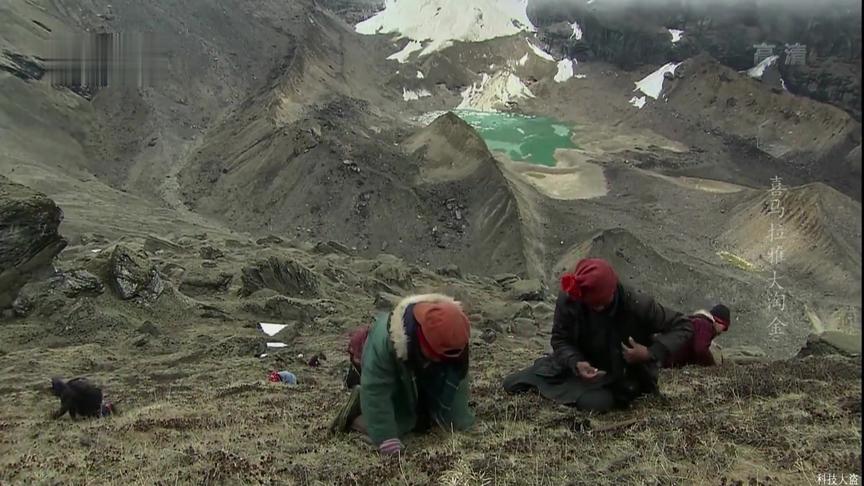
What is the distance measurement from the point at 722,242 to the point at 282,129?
98.6 ft

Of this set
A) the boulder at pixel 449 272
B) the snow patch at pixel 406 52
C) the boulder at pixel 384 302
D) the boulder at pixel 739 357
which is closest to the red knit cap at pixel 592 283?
the boulder at pixel 739 357

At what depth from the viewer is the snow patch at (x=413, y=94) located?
94281 millimetres

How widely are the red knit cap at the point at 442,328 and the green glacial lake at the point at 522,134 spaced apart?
66.1 m

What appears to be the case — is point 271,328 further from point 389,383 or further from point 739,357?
point 389,383

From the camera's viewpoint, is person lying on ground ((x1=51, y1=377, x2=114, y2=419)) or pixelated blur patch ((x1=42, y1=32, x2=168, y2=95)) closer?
person lying on ground ((x1=51, y1=377, x2=114, y2=419))

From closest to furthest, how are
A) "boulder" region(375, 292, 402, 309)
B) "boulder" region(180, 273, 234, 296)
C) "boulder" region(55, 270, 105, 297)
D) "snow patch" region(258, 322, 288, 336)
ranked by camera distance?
"boulder" region(55, 270, 105, 297) → "snow patch" region(258, 322, 288, 336) → "boulder" region(180, 273, 234, 296) → "boulder" region(375, 292, 402, 309)

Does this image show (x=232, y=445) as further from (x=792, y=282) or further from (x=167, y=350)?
(x=792, y=282)

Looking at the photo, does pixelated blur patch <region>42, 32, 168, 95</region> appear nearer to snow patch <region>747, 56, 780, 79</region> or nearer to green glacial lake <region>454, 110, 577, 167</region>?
green glacial lake <region>454, 110, 577, 167</region>

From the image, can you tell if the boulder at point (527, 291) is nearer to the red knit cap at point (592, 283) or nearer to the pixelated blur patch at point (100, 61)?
the red knit cap at point (592, 283)

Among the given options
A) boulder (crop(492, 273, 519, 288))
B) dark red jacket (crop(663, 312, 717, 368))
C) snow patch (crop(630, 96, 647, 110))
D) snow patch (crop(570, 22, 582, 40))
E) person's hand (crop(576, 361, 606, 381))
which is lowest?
boulder (crop(492, 273, 519, 288))

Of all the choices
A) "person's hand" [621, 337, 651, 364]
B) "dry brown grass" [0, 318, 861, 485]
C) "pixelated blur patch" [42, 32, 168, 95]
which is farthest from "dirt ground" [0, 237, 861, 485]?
"pixelated blur patch" [42, 32, 168, 95]

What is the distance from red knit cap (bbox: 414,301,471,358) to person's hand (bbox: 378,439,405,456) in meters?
0.84

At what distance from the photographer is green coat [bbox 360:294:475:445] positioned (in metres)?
5.34

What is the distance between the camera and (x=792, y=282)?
137ft
